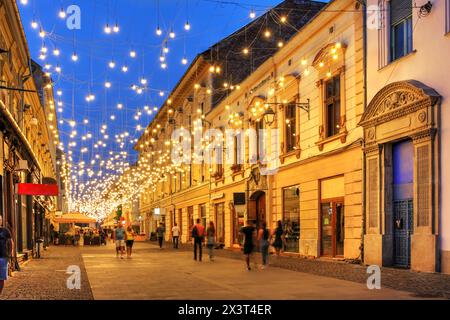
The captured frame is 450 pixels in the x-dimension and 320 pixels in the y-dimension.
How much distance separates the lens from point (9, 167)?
70.7ft

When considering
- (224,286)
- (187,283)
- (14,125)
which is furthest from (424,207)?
(14,125)

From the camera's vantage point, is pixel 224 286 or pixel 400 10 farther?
pixel 400 10

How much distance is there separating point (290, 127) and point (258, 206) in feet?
20.8

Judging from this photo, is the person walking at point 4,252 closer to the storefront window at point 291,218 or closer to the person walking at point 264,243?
the person walking at point 264,243

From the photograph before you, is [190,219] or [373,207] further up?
[373,207]

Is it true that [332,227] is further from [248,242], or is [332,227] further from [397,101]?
[397,101]

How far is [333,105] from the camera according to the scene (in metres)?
23.2

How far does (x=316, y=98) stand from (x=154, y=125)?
4243cm

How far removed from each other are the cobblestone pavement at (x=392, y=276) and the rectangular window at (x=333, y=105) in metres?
4.93

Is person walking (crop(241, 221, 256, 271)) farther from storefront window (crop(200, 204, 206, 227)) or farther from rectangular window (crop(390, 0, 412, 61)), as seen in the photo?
storefront window (crop(200, 204, 206, 227))

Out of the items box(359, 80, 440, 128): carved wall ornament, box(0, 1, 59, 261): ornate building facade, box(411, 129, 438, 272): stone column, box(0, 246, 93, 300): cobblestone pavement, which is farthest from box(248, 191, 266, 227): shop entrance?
box(411, 129, 438, 272): stone column

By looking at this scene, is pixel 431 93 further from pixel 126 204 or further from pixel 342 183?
pixel 126 204

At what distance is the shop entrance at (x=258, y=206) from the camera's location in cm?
3154
